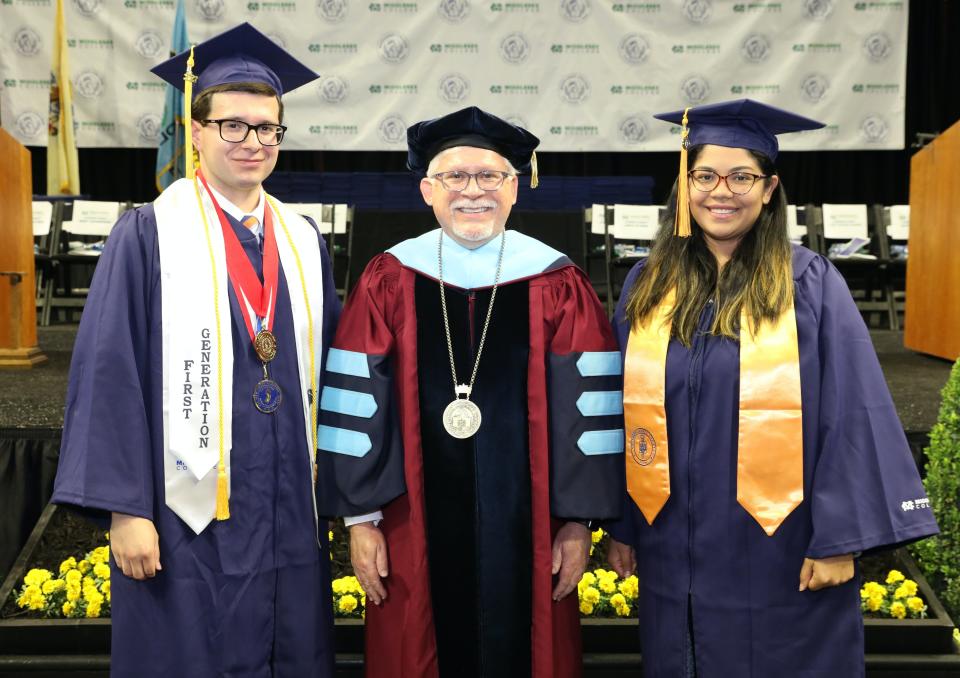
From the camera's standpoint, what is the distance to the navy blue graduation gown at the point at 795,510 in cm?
200

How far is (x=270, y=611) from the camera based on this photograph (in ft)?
6.82

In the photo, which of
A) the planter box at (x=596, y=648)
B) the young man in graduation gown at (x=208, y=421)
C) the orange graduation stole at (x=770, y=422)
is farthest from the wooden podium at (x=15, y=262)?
the orange graduation stole at (x=770, y=422)

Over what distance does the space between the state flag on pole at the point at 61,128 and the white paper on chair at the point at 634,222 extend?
16.0 feet

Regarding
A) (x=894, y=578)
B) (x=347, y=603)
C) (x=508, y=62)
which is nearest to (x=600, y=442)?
(x=347, y=603)

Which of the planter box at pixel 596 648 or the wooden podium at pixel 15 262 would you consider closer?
the planter box at pixel 596 648

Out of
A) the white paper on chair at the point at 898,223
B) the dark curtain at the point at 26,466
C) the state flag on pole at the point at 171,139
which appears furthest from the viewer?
the white paper on chair at the point at 898,223

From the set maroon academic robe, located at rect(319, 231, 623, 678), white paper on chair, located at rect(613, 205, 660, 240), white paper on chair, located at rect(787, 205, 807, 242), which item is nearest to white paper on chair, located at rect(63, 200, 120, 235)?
white paper on chair, located at rect(613, 205, 660, 240)

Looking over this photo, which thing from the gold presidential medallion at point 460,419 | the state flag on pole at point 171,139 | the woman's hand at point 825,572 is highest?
the state flag on pole at point 171,139

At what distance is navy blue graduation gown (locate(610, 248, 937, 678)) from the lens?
2.00m

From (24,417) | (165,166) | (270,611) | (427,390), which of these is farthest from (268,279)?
(165,166)

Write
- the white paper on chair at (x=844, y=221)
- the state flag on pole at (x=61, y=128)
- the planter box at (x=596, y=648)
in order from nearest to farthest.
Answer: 1. the planter box at (x=596, y=648)
2. the white paper on chair at (x=844, y=221)
3. the state flag on pole at (x=61, y=128)

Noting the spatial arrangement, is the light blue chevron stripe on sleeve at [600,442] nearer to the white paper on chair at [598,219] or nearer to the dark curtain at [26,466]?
the dark curtain at [26,466]

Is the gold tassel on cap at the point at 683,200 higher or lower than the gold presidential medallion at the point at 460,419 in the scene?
higher

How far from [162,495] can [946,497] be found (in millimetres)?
2464
